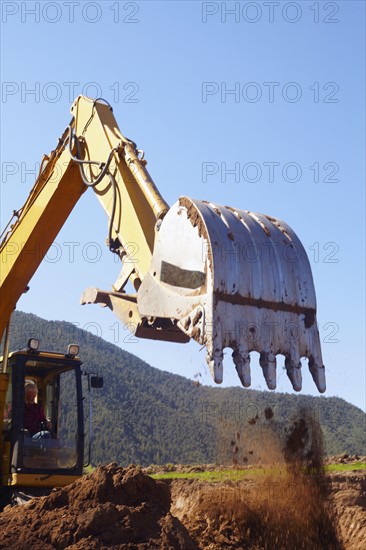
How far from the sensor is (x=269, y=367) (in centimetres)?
551

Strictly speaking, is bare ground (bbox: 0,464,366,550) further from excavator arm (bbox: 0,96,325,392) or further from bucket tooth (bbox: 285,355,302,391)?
bucket tooth (bbox: 285,355,302,391)

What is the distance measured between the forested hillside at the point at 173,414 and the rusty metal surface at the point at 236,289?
24.9 inches

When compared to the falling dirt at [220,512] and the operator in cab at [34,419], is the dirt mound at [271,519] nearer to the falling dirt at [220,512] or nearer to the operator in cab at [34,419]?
the falling dirt at [220,512]

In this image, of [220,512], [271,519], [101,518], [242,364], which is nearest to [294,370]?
[242,364]

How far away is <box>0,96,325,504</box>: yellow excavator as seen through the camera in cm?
550

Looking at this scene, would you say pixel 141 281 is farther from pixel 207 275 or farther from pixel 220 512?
pixel 220 512

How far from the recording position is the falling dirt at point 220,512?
556cm

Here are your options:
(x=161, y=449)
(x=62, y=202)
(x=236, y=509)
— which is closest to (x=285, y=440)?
(x=236, y=509)

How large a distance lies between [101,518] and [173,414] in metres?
35.7

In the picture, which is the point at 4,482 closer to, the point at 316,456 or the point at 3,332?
the point at 3,332

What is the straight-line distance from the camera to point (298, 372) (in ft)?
18.6

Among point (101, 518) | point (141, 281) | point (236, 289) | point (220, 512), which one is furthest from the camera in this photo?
point (220, 512)

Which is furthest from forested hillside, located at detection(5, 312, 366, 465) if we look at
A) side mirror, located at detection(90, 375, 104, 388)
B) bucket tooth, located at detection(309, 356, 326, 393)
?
side mirror, located at detection(90, 375, 104, 388)

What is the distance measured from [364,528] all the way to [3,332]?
177 inches
